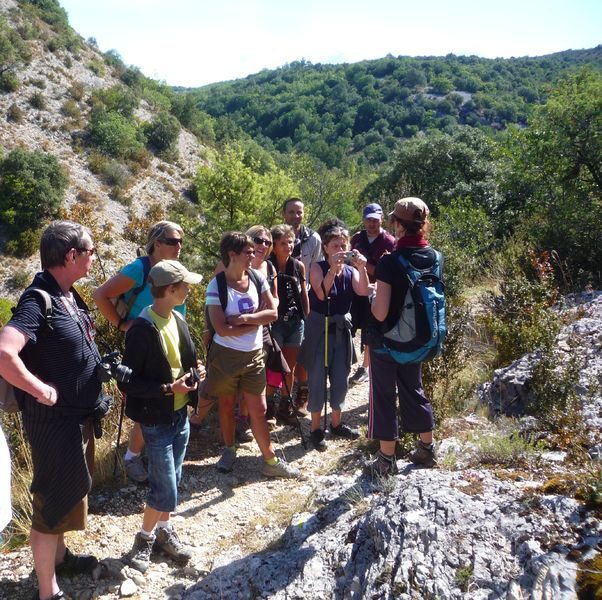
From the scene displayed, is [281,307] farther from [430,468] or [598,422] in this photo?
[598,422]

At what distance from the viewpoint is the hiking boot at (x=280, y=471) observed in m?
3.79

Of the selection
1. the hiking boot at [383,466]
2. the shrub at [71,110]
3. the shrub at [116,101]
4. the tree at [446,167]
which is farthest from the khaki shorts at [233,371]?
the shrub at [116,101]

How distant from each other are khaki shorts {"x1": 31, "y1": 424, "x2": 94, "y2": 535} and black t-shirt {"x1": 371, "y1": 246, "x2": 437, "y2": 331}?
1753mm

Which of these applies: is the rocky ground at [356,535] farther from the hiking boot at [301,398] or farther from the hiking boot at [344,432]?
the hiking boot at [301,398]

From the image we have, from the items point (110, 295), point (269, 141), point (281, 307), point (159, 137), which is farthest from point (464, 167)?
point (269, 141)

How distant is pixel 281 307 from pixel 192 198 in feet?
113

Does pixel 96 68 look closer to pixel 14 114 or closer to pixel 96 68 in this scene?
pixel 96 68

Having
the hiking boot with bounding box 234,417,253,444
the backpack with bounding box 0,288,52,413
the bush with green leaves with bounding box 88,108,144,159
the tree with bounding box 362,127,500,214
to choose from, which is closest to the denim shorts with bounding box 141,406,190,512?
the backpack with bounding box 0,288,52,413

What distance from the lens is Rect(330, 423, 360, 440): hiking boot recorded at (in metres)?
4.43

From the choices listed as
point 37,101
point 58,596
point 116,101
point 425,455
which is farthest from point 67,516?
point 116,101

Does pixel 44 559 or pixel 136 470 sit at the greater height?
pixel 44 559

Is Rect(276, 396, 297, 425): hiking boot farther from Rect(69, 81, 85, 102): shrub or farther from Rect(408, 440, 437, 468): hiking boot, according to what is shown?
Rect(69, 81, 85, 102): shrub

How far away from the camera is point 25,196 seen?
27875 millimetres

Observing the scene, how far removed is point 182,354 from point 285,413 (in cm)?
217
